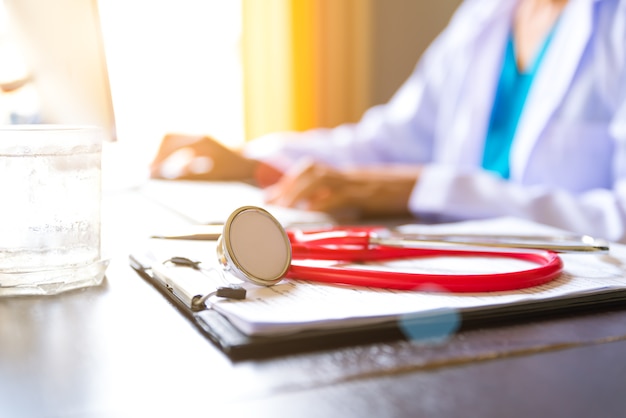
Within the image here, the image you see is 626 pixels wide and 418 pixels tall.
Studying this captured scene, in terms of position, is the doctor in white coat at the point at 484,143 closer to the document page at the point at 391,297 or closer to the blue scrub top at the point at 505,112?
the blue scrub top at the point at 505,112

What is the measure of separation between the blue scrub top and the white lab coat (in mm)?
25

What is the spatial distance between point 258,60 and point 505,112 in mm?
1475

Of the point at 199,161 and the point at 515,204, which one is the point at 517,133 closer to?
the point at 515,204

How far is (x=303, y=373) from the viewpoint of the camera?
35cm

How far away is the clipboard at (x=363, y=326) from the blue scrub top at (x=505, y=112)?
1077 mm

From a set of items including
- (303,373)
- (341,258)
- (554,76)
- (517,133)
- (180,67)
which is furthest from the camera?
(180,67)

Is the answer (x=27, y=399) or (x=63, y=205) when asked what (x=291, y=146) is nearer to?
(x=63, y=205)

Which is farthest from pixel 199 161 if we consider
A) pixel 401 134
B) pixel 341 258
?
pixel 341 258

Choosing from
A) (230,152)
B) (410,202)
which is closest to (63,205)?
(410,202)

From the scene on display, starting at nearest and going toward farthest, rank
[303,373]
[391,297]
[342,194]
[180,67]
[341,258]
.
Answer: [303,373] → [391,297] → [341,258] → [342,194] → [180,67]

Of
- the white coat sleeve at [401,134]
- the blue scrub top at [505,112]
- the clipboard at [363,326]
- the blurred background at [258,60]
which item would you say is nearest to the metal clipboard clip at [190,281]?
the clipboard at [363,326]

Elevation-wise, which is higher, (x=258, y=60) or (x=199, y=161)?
(x=258, y=60)

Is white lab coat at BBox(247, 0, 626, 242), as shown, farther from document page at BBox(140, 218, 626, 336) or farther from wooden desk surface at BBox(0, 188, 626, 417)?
wooden desk surface at BBox(0, 188, 626, 417)

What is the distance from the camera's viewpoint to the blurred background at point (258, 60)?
2670 millimetres
